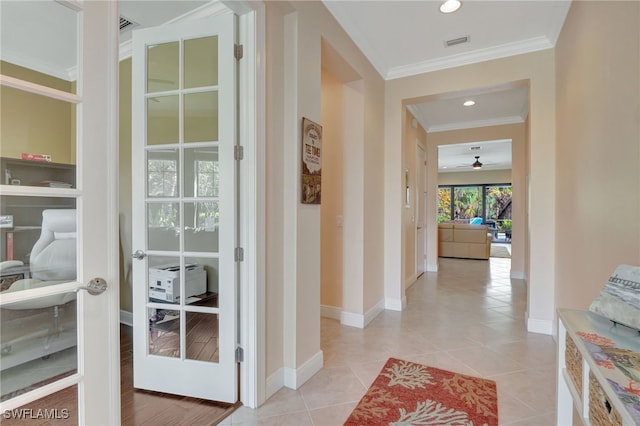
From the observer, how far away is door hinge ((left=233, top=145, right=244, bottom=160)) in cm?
187

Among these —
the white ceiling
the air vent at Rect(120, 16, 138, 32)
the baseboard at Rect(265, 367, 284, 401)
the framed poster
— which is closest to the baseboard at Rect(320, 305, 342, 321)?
the baseboard at Rect(265, 367, 284, 401)

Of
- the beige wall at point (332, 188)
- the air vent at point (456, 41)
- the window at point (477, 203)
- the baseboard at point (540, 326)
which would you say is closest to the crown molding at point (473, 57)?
the air vent at point (456, 41)

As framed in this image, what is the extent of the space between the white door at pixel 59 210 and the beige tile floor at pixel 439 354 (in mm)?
975

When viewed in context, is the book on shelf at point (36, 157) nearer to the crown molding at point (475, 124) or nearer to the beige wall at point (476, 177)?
the crown molding at point (475, 124)

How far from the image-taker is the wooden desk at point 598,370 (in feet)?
2.31

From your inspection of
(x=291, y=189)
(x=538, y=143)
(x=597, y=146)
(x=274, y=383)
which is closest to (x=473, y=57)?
(x=538, y=143)

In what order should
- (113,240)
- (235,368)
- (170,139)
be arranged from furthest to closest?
1. (170,139)
2. (235,368)
3. (113,240)

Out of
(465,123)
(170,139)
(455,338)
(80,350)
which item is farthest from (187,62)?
(465,123)

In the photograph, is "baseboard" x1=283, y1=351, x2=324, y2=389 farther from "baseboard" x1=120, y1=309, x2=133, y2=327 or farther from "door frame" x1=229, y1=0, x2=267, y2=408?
"baseboard" x1=120, y1=309, x2=133, y2=327

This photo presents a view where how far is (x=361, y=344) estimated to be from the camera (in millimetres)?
2826

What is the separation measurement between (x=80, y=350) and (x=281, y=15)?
2.14m

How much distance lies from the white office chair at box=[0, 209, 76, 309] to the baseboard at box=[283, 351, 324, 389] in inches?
56.9

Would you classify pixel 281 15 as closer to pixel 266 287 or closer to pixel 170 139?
pixel 170 139

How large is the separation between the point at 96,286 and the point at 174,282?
0.85 metres
